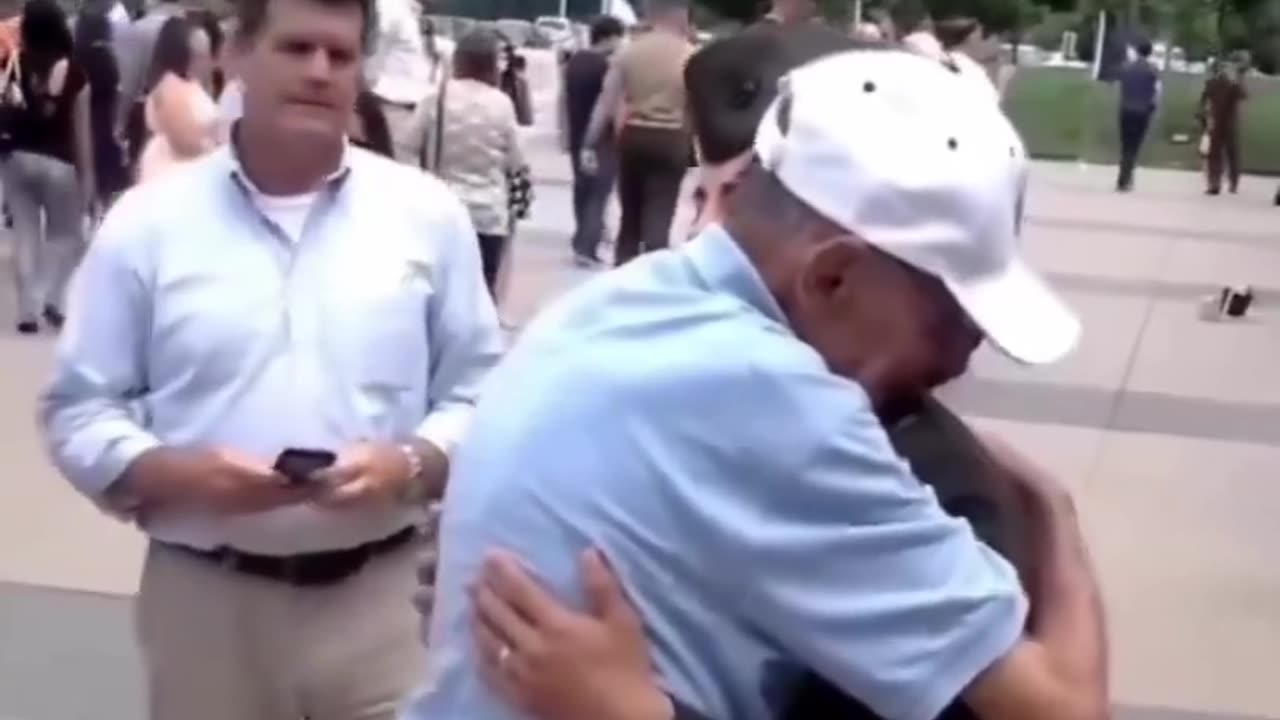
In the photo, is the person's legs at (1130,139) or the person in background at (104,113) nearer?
the person in background at (104,113)

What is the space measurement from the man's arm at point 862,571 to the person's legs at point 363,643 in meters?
1.72

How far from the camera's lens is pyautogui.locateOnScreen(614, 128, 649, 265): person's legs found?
46.4ft

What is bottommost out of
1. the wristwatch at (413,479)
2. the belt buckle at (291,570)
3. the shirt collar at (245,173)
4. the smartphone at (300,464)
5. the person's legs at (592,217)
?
the person's legs at (592,217)

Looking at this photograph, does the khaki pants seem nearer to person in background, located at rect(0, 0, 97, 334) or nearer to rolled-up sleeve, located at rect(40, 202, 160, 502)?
rolled-up sleeve, located at rect(40, 202, 160, 502)

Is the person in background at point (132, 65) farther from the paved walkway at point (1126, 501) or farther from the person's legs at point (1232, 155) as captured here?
the person's legs at point (1232, 155)

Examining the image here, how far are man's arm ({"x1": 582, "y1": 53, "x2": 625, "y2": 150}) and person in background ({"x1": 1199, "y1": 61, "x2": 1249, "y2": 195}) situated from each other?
13924 mm

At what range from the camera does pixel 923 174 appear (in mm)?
1901

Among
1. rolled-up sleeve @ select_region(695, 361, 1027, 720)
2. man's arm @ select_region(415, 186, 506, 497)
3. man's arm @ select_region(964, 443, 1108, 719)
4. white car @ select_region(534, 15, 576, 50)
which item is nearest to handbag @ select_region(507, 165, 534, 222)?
man's arm @ select_region(415, 186, 506, 497)

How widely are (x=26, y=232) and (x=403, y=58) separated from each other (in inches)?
119

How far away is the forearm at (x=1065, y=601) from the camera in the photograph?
201cm

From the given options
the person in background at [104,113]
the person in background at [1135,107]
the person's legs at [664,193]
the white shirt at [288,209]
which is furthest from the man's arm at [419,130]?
the person in background at [1135,107]

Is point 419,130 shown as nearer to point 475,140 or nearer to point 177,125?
point 475,140

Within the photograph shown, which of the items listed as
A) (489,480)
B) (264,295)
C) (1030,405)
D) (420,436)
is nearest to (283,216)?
(264,295)

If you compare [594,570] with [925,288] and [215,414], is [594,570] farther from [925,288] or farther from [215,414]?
[215,414]
